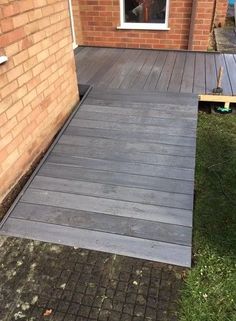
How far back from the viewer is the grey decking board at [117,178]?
3.08 m

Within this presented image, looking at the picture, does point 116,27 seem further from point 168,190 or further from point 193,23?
point 168,190

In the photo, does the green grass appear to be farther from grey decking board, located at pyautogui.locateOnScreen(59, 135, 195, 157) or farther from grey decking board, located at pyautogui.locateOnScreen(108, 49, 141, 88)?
grey decking board, located at pyautogui.locateOnScreen(108, 49, 141, 88)

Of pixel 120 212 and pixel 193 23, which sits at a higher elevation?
pixel 193 23

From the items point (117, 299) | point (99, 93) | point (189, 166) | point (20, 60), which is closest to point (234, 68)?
point (99, 93)

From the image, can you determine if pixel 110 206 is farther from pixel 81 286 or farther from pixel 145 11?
pixel 145 11

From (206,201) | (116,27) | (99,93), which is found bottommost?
(206,201)

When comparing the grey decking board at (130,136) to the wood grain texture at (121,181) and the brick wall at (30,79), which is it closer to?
the wood grain texture at (121,181)

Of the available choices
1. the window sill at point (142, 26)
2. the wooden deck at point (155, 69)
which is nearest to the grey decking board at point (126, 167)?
the wooden deck at point (155, 69)

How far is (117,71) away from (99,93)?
3.20ft

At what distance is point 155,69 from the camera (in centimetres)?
557

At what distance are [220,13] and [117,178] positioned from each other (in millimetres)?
7578

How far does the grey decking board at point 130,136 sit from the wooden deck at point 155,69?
1.21 m

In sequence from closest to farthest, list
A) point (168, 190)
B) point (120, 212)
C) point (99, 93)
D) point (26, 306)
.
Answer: point (26, 306)
point (120, 212)
point (168, 190)
point (99, 93)

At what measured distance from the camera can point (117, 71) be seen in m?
5.51
